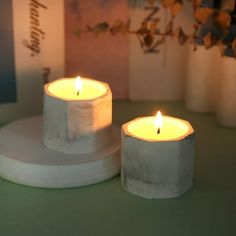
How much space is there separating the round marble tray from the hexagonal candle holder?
0.10 feet

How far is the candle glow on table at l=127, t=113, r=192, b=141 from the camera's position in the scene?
692 millimetres

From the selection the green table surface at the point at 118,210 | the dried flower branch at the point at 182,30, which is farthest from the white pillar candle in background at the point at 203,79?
the green table surface at the point at 118,210

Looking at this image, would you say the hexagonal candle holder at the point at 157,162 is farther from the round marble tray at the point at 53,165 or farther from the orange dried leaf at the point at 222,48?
the orange dried leaf at the point at 222,48

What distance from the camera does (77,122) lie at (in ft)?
2.28

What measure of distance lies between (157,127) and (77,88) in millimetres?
126

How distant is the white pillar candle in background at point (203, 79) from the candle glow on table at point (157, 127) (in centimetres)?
19

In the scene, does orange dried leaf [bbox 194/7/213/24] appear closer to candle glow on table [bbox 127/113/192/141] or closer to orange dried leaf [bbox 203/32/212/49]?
orange dried leaf [bbox 203/32/212/49]

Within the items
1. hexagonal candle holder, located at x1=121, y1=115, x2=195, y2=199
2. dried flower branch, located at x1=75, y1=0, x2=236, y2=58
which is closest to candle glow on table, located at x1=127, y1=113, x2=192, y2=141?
hexagonal candle holder, located at x1=121, y1=115, x2=195, y2=199

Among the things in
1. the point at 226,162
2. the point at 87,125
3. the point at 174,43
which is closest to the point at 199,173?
the point at 226,162

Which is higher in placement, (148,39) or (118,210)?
(148,39)

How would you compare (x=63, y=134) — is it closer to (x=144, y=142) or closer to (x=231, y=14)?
(x=144, y=142)

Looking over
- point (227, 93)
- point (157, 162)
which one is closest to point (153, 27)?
point (227, 93)

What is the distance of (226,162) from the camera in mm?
770

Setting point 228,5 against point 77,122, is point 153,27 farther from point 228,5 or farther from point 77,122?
point 77,122
